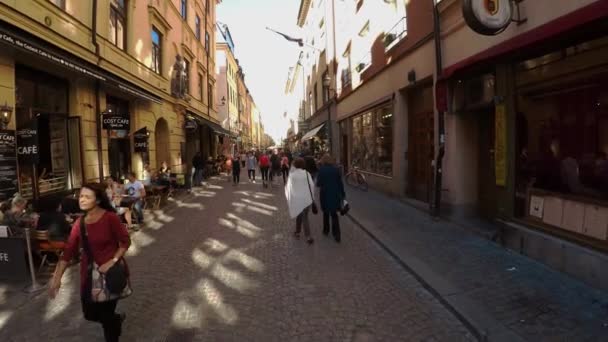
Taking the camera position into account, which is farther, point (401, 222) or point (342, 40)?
point (342, 40)

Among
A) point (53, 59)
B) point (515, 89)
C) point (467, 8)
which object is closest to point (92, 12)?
point (53, 59)

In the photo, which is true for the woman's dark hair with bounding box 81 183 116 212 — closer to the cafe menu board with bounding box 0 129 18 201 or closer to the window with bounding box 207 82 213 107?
the cafe menu board with bounding box 0 129 18 201

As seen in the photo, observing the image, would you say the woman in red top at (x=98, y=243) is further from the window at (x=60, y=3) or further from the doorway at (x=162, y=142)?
the doorway at (x=162, y=142)

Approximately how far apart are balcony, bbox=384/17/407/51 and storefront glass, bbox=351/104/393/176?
1.96m

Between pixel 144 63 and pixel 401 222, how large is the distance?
36.9 feet

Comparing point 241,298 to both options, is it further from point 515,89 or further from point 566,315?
point 515,89

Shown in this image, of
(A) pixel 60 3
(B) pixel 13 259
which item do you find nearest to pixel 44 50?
(A) pixel 60 3

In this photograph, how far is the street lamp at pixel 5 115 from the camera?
7119 mm

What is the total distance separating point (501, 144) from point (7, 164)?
8654mm

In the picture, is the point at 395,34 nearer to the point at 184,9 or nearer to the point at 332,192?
the point at 332,192

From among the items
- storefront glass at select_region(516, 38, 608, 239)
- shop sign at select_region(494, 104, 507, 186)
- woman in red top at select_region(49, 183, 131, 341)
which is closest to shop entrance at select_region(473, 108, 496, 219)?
shop sign at select_region(494, 104, 507, 186)

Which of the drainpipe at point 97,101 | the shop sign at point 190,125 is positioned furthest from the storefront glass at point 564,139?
the shop sign at point 190,125

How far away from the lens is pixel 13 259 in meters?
5.41

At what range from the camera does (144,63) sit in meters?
14.9
